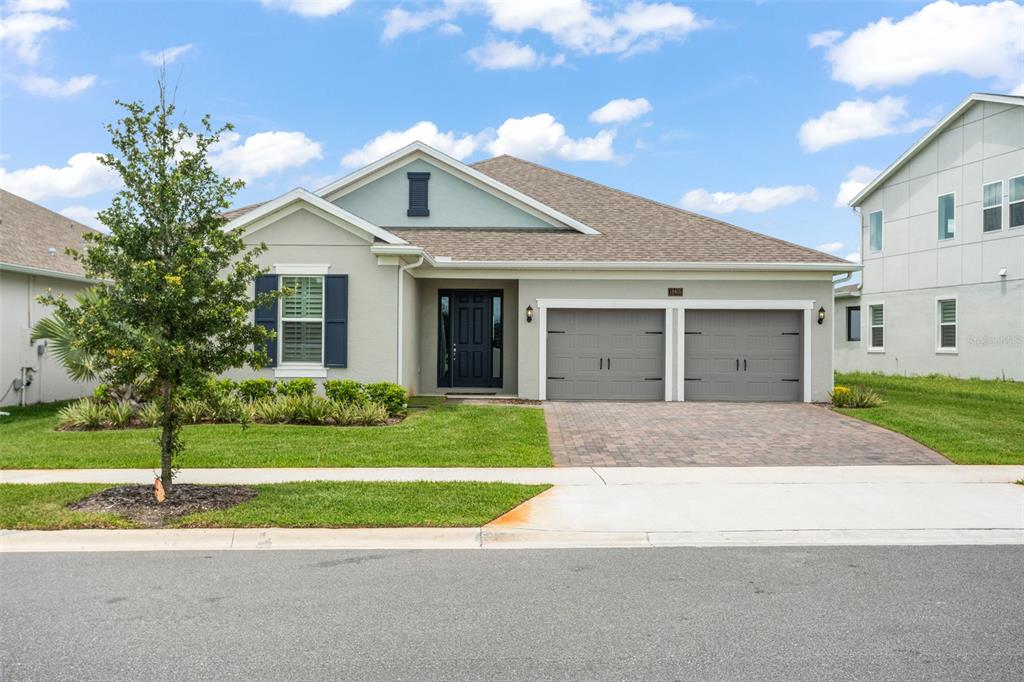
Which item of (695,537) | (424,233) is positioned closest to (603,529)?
(695,537)

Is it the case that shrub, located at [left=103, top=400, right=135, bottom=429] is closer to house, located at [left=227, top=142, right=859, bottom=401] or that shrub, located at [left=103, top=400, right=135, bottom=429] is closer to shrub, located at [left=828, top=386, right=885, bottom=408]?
house, located at [left=227, top=142, right=859, bottom=401]

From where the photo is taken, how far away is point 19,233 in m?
19.4

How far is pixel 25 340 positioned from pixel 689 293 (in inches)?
606

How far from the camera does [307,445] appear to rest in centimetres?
1211

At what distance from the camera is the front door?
1950cm

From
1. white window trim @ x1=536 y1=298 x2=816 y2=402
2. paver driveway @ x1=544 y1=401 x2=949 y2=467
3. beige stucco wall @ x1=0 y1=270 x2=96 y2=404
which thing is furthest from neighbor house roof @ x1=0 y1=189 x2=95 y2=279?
paver driveway @ x1=544 y1=401 x2=949 y2=467

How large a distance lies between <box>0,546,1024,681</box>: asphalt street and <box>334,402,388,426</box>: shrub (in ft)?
23.8

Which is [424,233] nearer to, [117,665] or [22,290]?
[22,290]

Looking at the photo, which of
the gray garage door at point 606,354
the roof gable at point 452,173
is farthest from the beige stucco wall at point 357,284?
the gray garage door at point 606,354

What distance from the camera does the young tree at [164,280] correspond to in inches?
314

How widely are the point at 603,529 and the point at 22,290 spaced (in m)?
16.1

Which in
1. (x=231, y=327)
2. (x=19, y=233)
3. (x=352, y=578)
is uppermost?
(x=19, y=233)

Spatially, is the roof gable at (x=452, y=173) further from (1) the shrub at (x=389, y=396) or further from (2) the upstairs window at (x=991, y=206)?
(2) the upstairs window at (x=991, y=206)

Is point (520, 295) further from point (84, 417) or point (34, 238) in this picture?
point (34, 238)
